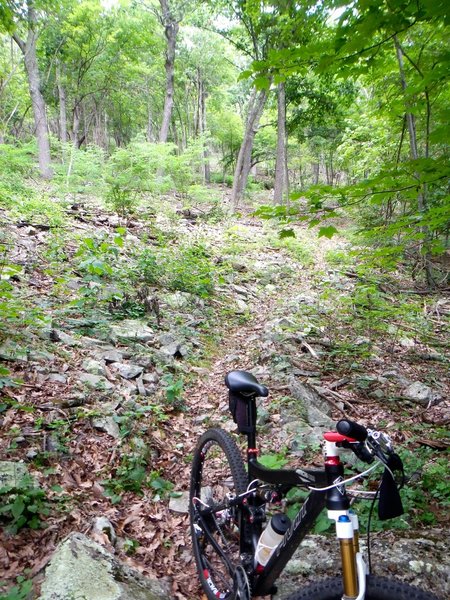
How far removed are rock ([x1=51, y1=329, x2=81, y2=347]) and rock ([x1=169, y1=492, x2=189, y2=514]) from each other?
2.72m

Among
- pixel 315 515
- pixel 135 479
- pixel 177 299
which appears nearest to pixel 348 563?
pixel 315 515

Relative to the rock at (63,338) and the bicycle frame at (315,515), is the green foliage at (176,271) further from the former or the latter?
the bicycle frame at (315,515)

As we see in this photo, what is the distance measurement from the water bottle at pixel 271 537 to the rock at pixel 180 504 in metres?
1.47

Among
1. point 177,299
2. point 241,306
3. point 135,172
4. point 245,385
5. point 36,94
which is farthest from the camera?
point 36,94

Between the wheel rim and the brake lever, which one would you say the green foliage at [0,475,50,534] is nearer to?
the wheel rim

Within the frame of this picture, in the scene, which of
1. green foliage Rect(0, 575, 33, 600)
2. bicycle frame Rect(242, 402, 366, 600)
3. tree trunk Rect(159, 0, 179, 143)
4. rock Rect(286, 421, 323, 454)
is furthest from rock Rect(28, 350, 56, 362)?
tree trunk Rect(159, 0, 179, 143)

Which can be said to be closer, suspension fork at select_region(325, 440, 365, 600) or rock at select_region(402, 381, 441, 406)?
suspension fork at select_region(325, 440, 365, 600)

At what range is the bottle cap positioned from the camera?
196 cm

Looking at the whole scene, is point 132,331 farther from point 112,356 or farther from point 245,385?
point 245,385

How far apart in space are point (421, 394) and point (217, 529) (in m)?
3.52

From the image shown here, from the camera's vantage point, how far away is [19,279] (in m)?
6.58

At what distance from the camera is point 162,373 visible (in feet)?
18.2

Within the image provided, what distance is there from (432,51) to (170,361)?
5833 millimetres

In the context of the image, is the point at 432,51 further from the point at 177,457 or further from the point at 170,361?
the point at 177,457
